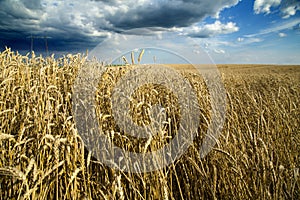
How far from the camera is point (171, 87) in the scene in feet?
14.4

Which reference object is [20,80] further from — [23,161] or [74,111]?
[23,161]

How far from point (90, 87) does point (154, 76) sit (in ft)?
6.11

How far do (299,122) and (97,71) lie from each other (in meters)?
3.56

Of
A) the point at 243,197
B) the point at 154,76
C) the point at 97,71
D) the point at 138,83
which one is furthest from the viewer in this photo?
the point at 154,76

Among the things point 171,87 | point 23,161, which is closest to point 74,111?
point 23,161

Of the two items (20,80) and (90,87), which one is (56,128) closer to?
(90,87)

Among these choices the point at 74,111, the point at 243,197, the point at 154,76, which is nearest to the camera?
the point at 243,197

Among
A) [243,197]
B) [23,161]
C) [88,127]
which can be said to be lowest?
[243,197]

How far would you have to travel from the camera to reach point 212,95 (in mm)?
3781

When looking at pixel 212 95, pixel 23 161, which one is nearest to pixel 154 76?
pixel 212 95

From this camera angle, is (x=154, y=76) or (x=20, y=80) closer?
(x=20, y=80)

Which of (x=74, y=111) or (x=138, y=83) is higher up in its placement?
(x=138, y=83)

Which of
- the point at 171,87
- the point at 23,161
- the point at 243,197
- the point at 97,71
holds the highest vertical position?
the point at 97,71

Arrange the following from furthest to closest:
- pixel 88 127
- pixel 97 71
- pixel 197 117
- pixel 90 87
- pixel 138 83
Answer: pixel 97 71
pixel 138 83
pixel 90 87
pixel 197 117
pixel 88 127
